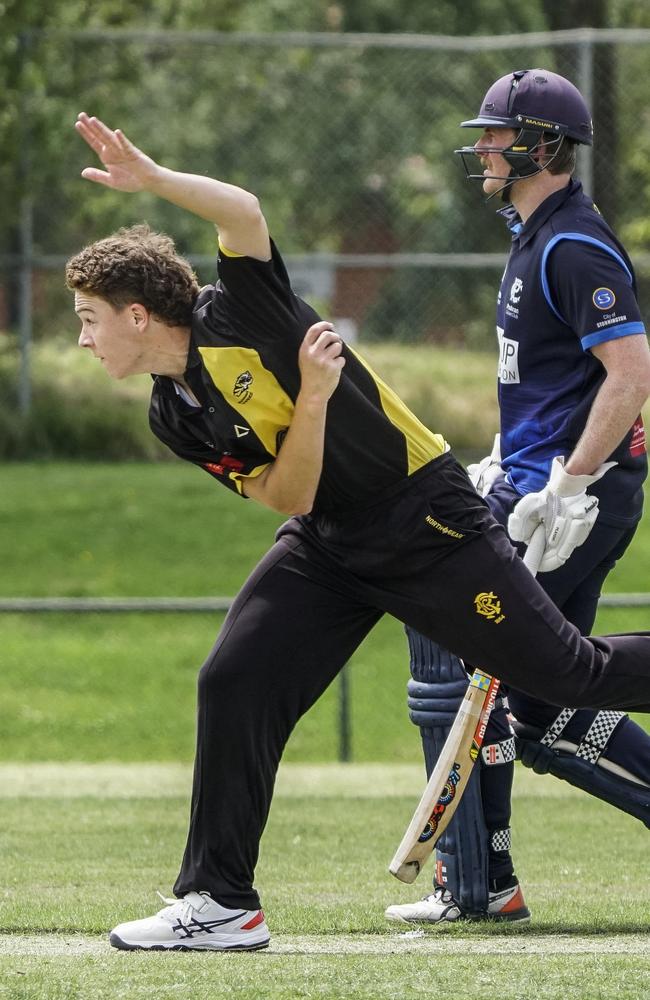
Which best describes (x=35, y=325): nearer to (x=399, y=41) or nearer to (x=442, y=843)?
(x=399, y=41)

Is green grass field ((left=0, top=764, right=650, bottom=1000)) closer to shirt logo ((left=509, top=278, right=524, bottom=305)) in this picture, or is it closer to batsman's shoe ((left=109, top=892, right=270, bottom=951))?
batsman's shoe ((left=109, top=892, right=270, bottom=951))

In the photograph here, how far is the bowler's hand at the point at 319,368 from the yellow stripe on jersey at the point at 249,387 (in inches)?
3.4

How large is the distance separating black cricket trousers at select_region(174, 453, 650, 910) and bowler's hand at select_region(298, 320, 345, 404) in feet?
1.18

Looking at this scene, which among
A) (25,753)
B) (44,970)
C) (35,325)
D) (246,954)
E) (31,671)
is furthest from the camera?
(35,325)

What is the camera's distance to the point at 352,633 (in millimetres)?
4484

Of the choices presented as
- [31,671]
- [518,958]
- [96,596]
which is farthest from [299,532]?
[96,596]

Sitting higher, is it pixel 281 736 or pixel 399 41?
pixel 399 41

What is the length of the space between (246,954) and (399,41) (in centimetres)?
1082

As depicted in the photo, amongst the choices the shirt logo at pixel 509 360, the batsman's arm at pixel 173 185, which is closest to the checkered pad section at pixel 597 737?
the shirt logo at pixel 509 360

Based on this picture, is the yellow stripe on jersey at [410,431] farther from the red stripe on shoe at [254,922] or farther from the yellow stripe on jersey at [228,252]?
the red stripe on shoe at [254,922]

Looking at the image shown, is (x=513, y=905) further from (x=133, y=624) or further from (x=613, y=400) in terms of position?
(x=133, y=624)

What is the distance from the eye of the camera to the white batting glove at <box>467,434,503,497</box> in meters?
5.00

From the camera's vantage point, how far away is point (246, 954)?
4238mm

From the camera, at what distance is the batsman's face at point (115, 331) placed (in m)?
4.16
